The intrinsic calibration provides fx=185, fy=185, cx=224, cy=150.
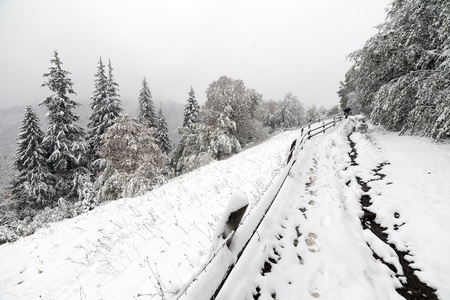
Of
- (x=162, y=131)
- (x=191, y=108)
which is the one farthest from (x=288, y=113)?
(x=162, y=131)

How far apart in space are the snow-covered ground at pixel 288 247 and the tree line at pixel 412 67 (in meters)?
2.43

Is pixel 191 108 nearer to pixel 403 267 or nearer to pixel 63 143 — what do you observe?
pixel 63 143

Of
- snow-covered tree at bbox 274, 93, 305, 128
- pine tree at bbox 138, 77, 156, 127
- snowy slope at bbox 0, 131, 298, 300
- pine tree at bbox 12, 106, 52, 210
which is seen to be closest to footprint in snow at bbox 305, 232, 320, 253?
snowy slope at bbox 0, 131, 298, 300

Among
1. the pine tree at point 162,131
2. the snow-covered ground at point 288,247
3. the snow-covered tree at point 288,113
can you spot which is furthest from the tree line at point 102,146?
the snow-covered tree at point 288,113

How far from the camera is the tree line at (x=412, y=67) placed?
7184 millimetres

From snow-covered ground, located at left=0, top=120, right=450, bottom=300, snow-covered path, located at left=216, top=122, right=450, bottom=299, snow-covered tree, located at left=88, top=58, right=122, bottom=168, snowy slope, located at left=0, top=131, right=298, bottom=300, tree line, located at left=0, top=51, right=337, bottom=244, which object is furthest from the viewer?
snow-covered tree, located at left=88, top=58, right=122, bottom=168

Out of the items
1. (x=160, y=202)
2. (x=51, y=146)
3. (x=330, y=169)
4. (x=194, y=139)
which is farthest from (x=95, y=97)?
(x=330, y=169)

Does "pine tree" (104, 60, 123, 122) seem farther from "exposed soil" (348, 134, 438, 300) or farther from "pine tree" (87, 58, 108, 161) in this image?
"exposed soil" (348, 134, 438, 300)

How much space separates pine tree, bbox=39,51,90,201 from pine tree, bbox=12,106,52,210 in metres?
0.74

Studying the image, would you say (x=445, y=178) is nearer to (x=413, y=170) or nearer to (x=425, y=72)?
(x=413, y=170)

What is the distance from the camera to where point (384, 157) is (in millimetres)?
7344

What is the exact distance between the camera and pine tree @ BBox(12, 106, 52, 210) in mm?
17391

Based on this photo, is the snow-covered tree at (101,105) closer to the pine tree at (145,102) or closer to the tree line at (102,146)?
the tree line at (102,146)

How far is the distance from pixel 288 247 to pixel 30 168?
2520 centimetres
